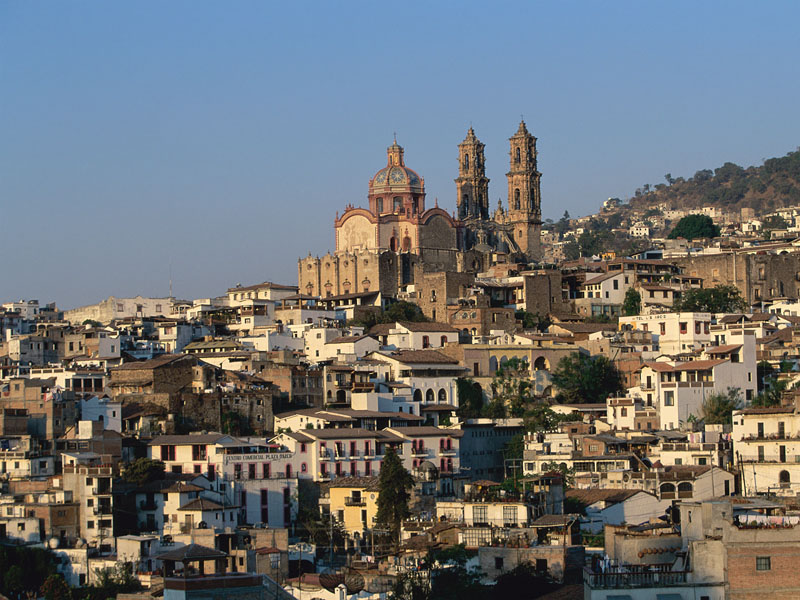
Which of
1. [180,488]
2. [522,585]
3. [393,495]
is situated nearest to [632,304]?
[393,495]

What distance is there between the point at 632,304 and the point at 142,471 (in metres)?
29.1

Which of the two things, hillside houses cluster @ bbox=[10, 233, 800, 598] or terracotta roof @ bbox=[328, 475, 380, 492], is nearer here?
hillside houses cluster @ bbox=[10, 233, 800, 598]

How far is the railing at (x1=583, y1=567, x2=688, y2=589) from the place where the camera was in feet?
90.3

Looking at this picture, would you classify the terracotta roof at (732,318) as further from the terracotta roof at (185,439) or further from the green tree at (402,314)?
the terracotta roof at (185,439)

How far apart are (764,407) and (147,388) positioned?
21.1 metres

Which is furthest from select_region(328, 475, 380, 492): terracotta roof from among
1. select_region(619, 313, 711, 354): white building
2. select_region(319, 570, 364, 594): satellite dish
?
select_region(619, 313, 711, 354): white building

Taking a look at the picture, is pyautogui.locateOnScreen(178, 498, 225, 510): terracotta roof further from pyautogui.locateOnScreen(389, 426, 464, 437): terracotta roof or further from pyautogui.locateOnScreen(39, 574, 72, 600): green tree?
pyautogui.locateOnScreen(389, 426, 464, 437): terracotta roof

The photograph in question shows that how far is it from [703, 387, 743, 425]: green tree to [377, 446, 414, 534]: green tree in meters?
12.9

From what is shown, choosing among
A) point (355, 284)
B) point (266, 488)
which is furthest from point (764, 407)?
point (355, 284)

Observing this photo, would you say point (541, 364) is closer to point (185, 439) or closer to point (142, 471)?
point (185, 439)

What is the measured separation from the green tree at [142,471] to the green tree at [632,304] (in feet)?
90.6

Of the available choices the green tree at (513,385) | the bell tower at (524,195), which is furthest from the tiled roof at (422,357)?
the bell tower at (524,195)

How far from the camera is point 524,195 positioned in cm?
9019

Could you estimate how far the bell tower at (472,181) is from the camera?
92.2 metres
